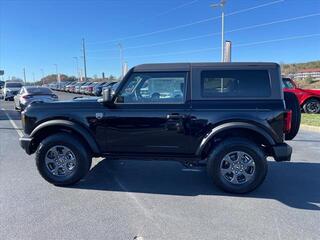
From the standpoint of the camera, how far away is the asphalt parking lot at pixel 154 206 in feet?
11.5

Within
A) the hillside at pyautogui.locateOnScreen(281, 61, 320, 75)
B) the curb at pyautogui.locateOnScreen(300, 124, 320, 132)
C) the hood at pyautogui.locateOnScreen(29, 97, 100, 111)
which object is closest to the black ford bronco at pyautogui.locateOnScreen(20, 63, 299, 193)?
the hood at pyautogui.locateOnScreen(29, 97, 100, 111)

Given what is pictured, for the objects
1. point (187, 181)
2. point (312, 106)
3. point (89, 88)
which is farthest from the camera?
point (89, 88)

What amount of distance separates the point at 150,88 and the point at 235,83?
1268mm

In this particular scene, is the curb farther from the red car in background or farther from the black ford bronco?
the black ford bronco

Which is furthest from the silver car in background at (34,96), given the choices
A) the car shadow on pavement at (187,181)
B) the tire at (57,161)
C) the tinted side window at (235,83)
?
the tinted side window at (235,83)

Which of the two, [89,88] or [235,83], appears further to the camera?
[89,88]

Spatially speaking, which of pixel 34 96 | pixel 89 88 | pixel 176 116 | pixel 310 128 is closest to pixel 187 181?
pixel 176 116

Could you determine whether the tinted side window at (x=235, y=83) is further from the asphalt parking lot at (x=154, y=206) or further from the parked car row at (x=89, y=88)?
the parked car row at (x=89, y=88)

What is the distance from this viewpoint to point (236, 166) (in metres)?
4.66

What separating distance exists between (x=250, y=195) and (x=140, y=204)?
5.32 ft

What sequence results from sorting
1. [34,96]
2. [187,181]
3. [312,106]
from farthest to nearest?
1. [34,96]
2. [312,106]
3. [187,181]

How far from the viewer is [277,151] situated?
14.9 ft

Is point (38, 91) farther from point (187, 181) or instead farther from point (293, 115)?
point (293, 115)

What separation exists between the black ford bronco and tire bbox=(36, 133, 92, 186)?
1 cm
